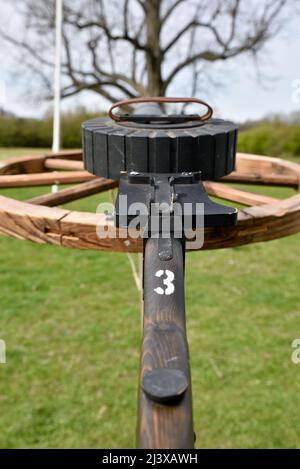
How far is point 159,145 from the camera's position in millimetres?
675

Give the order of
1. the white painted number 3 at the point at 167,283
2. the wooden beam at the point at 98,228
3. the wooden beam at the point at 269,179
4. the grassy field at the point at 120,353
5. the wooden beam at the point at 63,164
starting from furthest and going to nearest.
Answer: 1. the grassy field at the point at 120,353
2. the wooden beam at the point at 63,164
3. the wooden beam at the point at 269,179
4. the wooden beam at the point at 98,228
5. the white painted number 3 at the point at 167,283

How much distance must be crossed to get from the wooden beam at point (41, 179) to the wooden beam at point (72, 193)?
5 cm

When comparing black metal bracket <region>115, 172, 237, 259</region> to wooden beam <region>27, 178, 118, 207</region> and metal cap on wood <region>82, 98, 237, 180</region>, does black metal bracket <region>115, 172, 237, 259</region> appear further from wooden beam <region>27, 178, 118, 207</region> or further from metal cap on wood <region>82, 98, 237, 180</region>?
wooden beam <region>27, 178, 118, 207</region>

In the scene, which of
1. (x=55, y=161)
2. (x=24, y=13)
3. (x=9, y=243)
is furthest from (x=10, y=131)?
(x=55, y=161)

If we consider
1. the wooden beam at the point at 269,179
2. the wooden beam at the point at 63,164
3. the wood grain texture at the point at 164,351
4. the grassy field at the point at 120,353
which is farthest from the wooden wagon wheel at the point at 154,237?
the grassy field at the point at 120,353

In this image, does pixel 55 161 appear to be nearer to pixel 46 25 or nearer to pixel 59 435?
pixel 59 435

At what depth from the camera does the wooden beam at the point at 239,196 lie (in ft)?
2.96

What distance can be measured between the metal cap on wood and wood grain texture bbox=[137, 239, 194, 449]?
0.70 ft

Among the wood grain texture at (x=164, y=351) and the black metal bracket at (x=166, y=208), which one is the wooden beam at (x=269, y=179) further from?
the wood grain texture at (x=164, y=351)

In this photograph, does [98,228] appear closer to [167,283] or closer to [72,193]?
[167,283]

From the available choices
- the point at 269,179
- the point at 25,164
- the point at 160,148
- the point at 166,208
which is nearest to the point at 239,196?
the point at 269,179

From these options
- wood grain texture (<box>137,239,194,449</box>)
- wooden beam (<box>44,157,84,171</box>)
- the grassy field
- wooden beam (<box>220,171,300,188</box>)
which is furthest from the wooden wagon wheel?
the grassy field

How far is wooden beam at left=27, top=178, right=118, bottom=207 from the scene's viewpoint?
89 centimetres

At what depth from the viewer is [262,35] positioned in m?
6.04
